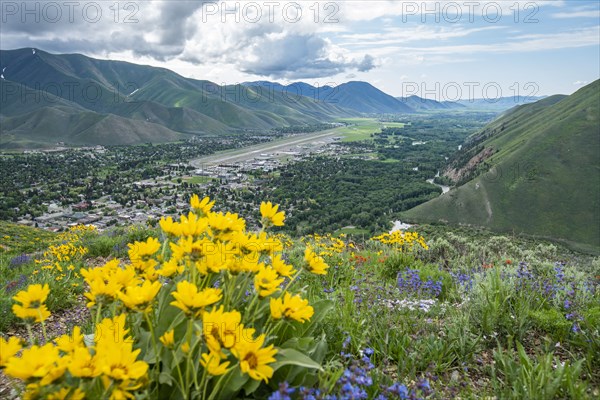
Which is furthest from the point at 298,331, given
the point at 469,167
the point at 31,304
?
the point at 469,167

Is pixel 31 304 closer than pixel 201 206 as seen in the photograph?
Yes

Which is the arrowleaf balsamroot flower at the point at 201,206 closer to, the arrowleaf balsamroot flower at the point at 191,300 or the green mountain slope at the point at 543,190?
the arrowleaf balsamroot flower at the point at 191,300

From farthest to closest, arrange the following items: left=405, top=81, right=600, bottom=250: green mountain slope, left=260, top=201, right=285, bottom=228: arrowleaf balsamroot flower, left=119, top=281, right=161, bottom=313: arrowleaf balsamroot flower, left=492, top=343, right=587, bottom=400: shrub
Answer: left=405, top=81, right=600, bottom=250: green mountain slope < left=260, top=201, right=285, bottom=228: arrowleaf balsamroot flower < left=492, top=343, right=587, bottom=400: shrub < left=119, top=281, right=161, bottom=313: arrowleaf balsamroot flower

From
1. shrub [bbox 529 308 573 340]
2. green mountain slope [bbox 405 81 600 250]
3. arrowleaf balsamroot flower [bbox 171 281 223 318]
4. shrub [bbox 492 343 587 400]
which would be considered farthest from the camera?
green mountain slope [bbox 405 81 600 250]

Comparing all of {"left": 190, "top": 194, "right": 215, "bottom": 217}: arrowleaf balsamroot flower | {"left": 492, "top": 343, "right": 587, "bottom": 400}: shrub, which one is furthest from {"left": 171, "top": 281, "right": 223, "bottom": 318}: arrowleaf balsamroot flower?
{"left": 492, "top": 343, "right": 587, "bottom": 400}: shrub

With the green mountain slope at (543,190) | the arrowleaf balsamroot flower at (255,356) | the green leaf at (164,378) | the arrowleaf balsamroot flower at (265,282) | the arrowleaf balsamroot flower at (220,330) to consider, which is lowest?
the green mountain slope at (543,190)

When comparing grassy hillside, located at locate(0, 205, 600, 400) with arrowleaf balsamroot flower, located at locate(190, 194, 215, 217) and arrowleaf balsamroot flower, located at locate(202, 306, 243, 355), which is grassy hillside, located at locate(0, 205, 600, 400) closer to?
arrowleaf balsamroot flower, located at locate(202, 306, 243, 355)

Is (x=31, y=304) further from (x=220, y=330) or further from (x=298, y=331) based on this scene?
(x=298, y=331)

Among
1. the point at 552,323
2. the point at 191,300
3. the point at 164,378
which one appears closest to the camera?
the point at 191,300

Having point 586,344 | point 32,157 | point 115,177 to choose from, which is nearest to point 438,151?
point 115,177

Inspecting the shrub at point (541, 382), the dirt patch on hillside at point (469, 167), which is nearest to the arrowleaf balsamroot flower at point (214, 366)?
the shrub at point (541, 382)
